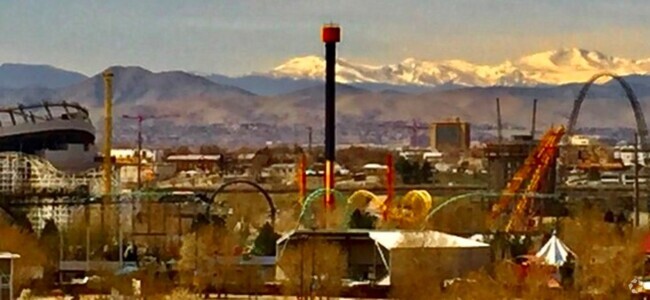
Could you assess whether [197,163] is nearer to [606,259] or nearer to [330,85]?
[330,85]

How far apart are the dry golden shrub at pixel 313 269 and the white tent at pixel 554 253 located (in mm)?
3150

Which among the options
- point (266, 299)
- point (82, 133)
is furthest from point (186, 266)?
point (82, 133)

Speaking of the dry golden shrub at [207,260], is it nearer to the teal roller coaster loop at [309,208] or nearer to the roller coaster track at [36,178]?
the teal roller coaster loop at [309,208]

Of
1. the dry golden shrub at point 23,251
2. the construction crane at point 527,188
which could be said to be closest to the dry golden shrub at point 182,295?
the dry golden shrub at point 23,251

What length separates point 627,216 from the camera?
4112cm

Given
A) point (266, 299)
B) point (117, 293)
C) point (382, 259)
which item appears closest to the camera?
point (117, 293)

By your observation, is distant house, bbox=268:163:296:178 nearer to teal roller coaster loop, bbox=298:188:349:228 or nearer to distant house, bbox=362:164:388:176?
distant house, bbox=362:164:388:176

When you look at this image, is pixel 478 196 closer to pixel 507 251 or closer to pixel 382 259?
pixel 507 251

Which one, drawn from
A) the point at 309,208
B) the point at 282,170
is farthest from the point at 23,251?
the point at 282,170

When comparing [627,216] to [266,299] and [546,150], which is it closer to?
[546,150]

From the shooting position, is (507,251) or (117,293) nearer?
(117,293)

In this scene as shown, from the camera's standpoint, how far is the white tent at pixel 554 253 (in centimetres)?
2477

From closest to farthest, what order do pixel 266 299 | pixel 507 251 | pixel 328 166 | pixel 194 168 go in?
pixel 266 299, pixel 507 251, pixel 328 166, pixel 194 168

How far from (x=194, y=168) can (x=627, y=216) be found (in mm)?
48060
